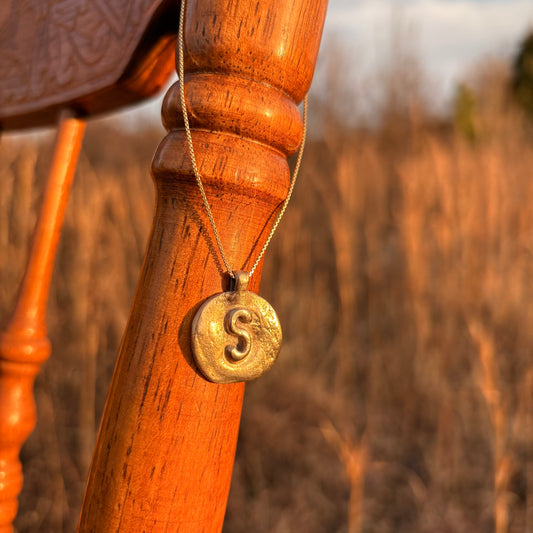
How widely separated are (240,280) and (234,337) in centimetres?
5

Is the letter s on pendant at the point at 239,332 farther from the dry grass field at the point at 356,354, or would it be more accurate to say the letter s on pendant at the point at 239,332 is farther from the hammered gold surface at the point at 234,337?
the dry grass field at the point at 356,354

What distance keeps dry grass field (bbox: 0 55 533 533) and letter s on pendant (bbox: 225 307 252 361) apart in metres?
0.95

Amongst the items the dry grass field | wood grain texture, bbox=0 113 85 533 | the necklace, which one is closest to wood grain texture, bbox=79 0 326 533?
the necklace

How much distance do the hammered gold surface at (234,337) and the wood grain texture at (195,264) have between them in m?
0.01

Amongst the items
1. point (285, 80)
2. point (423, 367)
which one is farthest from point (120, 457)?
point (423, 367)

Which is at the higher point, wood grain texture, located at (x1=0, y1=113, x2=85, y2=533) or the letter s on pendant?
the letter s on pendant

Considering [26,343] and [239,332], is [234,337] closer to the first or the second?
[239,332]

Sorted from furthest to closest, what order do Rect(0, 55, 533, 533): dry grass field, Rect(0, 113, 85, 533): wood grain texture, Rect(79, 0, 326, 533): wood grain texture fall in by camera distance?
Rect(0, 55, 533, 533): dry grass field < Rect(0, 113, 85, 533): wood grain texture < Rect(79, 0, 326, 533): wood grain texture

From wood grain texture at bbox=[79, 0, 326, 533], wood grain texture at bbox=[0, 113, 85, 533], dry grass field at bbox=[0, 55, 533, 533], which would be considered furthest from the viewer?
dry grass field at bbox=[0, 55, 533, 533]

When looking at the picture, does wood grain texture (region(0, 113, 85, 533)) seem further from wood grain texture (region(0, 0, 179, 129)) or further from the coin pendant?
the coin pendant

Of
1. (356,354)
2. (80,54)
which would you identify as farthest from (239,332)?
(356,354)

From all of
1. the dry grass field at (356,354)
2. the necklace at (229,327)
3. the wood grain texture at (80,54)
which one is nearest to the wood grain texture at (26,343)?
the wood grain texture at (80,54)

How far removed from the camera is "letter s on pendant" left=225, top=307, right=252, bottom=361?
36 centimetres

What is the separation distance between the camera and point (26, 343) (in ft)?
1.48
